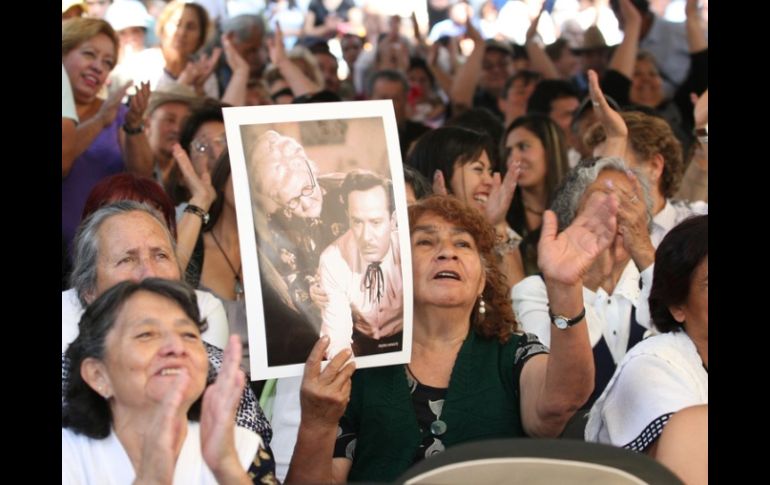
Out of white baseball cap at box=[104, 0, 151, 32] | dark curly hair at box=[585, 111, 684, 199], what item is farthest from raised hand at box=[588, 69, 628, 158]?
white baseball cap at box=[104, 0, 151, 32]

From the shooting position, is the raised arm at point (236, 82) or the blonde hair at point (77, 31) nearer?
the blonde hair at point (77, 31)

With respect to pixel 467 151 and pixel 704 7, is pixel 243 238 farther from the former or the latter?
pixel 704 7

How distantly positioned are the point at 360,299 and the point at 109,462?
0.63m

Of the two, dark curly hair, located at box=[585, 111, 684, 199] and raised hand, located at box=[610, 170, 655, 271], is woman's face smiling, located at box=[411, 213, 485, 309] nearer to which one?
raised hand, located at box=[610, 170, 655, 271]

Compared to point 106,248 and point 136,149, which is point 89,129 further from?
point 106,248

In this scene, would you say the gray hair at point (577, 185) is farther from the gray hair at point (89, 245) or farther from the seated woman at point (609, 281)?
the gray hair at point (89, 245)

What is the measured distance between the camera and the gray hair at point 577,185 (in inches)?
133

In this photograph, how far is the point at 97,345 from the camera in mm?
2018

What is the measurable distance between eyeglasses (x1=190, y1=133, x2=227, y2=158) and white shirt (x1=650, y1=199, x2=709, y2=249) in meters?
1.40

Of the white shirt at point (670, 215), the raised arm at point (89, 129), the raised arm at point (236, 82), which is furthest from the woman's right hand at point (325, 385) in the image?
the raised arm at point (236, 82)

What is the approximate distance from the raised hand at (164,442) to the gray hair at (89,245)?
12.6 inches

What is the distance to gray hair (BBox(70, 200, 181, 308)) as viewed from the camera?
2.23 meters
